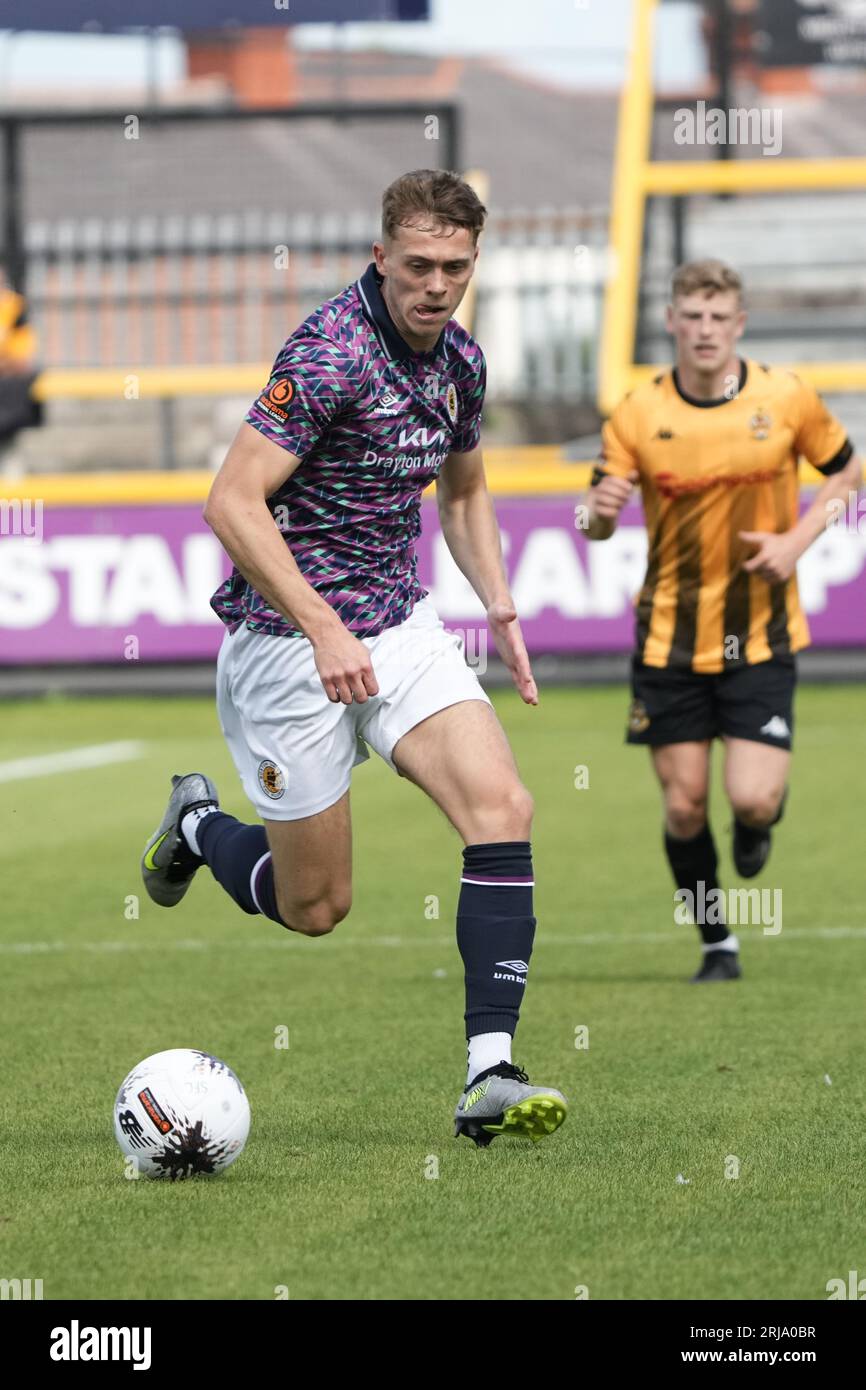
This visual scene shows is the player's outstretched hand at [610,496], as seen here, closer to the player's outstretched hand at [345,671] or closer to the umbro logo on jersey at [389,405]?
the umbro logo on jersey at [389,405]

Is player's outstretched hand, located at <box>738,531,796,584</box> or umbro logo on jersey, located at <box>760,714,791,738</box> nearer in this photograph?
player's outstretched hand, located at <box>738,531,796,584</box>

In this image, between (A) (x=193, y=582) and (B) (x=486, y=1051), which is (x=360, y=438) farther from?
(A) (x=193, y=582)

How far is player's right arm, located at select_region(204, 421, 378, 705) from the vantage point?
191 inches

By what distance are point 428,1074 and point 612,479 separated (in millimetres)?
2027

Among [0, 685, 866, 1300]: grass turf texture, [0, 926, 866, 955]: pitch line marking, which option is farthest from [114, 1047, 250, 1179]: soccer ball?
[0, 926, 866, 955]: pitch line marking

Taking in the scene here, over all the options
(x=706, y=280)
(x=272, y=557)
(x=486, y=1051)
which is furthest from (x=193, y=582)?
(x=486, y=1051)

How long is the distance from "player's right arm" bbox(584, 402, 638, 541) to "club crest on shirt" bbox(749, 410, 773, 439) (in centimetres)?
38

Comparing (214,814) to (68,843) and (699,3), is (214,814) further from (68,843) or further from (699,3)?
(699,3)

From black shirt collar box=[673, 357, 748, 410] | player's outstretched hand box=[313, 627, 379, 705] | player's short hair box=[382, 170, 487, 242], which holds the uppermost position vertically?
black shirt collar box=[673, 357, 748, 410]

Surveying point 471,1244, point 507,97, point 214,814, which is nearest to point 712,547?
point 214,814

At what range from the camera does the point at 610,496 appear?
6.97 meters

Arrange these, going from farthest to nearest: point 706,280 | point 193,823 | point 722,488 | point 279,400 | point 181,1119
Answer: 1. point 722,488
2. point 706,280
3. point 193,823
4. point 279,400
5. point 181,1119

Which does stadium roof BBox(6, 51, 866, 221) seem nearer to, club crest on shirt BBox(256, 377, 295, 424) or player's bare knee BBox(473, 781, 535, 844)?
club crest on shirt BBox(256, 377, 295, 424)

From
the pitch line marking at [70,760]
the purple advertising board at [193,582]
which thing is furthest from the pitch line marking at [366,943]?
the purple advertising board at [193,582]
